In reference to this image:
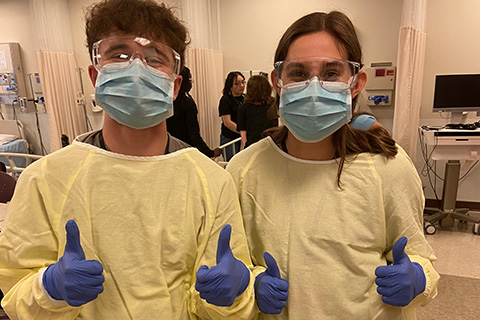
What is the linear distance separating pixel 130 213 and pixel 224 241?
27 centimetres

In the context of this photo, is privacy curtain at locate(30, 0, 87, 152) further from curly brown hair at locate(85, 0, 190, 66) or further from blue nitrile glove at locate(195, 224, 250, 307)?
blue nitrile glove at locate(195, 224, 250, 307)

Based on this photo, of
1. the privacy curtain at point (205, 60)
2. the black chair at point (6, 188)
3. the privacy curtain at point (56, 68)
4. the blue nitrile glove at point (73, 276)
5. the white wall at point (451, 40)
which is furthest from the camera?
the privacy curtain at point (56, 68)

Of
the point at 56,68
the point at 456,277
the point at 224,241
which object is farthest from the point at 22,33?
the point at 456,277

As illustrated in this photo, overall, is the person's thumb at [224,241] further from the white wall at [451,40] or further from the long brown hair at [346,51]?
the white wall at [451,40]

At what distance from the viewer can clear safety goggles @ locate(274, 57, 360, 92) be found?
1.00m

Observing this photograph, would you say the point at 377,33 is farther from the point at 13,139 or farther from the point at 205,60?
the point at 13,139

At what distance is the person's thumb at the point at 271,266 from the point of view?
3.00 ft

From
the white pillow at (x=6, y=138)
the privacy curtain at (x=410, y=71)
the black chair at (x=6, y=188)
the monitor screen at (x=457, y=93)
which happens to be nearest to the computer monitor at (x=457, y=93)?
the monitor screen at (x=457, y=93)

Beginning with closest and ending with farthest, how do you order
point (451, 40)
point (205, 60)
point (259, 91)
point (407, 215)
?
point (407, 215)
point (259, 91)
point (451, 40)
point (205, 60)

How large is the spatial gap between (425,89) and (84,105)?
15.6 feet

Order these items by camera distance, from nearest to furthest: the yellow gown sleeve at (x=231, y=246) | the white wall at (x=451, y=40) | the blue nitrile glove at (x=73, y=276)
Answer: the blue nitrile glove at (x=73, y=276), the yellow gown sleeve at (x=231, y=246), the white wall at (x=451, y=40)

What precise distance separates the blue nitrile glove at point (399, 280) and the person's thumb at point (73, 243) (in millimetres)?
770

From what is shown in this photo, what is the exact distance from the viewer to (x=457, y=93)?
11.8ft

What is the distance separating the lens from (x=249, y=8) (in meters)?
4.50
